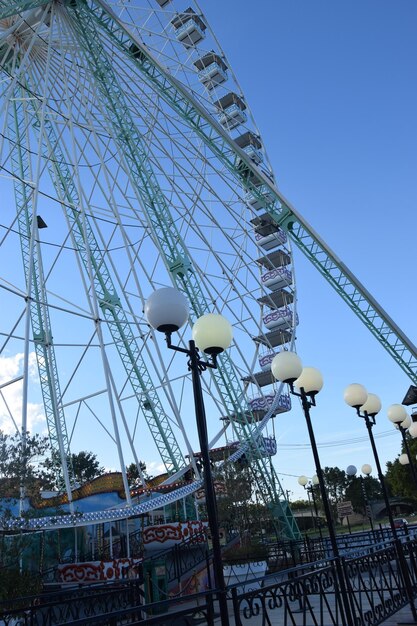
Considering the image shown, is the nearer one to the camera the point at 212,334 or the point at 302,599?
the point at 212,334

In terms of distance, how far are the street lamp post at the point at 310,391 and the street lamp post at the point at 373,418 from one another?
851mm

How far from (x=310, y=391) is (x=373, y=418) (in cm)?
241

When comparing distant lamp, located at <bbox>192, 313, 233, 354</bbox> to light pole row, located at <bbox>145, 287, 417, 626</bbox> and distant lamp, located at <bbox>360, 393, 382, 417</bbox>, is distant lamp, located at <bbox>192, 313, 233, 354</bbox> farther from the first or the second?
distant lamp, located at <bbox>360, 393, 382, 417</bbox>

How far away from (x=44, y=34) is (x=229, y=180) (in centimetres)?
834

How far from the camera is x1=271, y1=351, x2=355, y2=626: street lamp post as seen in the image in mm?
5926

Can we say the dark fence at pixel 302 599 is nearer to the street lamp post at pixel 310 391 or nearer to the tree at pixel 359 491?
the street lamp post at pixel 310 391

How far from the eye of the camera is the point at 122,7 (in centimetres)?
2044

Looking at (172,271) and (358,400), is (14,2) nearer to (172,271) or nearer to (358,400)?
(172,271)

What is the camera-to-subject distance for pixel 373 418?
32.0 ft

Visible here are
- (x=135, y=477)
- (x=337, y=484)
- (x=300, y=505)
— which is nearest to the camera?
(x=135, y=477)

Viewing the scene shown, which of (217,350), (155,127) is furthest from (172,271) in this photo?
(217,350)

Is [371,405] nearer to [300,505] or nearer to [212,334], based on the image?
[212,334]

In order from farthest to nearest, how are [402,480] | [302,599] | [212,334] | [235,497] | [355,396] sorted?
[402,480] < [235,497] < [355,396] < [302,599] < [212,334]

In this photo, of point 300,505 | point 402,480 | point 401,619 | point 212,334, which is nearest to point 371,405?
point 401,619
